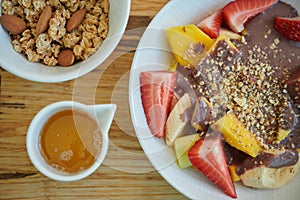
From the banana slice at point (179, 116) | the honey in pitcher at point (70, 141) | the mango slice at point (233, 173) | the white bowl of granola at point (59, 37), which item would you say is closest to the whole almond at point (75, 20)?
the white bowl of granola at point (59, 37)

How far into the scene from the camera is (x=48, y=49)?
110cm

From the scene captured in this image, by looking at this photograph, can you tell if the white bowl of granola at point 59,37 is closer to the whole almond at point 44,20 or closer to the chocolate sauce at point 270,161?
the whole almond at point 44,20

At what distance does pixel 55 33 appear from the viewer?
1.09 metres

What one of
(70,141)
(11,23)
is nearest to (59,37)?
(11,23)

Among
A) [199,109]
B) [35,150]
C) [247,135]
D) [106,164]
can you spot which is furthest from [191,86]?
[35,150]

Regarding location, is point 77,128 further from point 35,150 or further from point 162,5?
point 162,5

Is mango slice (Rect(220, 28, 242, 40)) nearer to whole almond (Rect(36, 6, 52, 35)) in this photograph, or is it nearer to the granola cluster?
the granola cluster

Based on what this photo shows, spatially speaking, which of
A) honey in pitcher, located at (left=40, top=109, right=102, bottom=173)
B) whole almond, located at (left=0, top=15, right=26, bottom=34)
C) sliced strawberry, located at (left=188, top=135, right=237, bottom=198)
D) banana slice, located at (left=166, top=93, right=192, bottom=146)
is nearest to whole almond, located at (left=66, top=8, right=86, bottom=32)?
whole almond, located at (left=0, top=15, right=26, bottom=34)

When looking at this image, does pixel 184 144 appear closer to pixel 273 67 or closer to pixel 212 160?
pixel 212 160

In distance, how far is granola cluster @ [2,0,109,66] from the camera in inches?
42.8

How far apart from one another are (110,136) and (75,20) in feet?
1.07

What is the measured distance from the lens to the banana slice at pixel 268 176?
3.60ft

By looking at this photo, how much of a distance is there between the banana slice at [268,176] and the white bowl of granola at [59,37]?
18.8 inches

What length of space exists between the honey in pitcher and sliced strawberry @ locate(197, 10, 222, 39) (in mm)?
382
